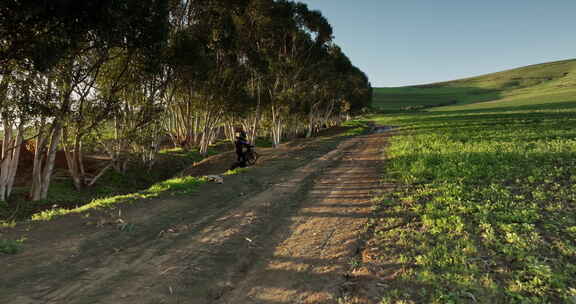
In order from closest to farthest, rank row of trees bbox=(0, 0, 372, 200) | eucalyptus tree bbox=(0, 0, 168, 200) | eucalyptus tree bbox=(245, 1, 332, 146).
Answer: eucalyptus tree bbox=(0, 0, 168, 200)
row of trees bbox=(0, 0, 372, 200)
eucalyptus tree bbox=(245, 1, 332, 146)

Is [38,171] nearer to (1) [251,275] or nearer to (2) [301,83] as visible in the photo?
(1) [251,275]

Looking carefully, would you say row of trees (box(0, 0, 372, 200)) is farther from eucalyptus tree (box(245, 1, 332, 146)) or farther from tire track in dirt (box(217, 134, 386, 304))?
tire track in dirt (box(217, 134, 386, 304))

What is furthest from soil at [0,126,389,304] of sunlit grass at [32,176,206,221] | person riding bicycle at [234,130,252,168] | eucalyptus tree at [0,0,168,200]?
person riding bicycle at [234,130,252,168]

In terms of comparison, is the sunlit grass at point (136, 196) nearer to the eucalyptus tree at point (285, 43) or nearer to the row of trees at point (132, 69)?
the row of trees at point (132, 69)

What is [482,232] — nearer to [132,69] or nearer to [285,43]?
[132,69]

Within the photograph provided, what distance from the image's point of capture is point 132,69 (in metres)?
16.0

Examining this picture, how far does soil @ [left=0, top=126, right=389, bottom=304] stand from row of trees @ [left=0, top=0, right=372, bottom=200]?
6432mm

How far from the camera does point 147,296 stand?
4.12m

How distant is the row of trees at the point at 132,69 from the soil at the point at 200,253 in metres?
6.43

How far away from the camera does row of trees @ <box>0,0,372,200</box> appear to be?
9148 millimetres

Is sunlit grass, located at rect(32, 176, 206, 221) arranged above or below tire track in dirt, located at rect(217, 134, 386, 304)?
above

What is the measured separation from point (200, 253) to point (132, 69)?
48.2 feet

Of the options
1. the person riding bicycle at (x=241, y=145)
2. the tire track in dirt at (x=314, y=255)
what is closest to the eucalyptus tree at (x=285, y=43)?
the person riding bicycle at (x=241, y=145)

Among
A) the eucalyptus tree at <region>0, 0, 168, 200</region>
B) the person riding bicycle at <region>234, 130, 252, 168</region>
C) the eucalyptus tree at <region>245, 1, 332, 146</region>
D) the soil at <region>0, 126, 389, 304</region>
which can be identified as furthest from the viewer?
the eucalyptus tree at <region>245, 1, 332, 146</region>
